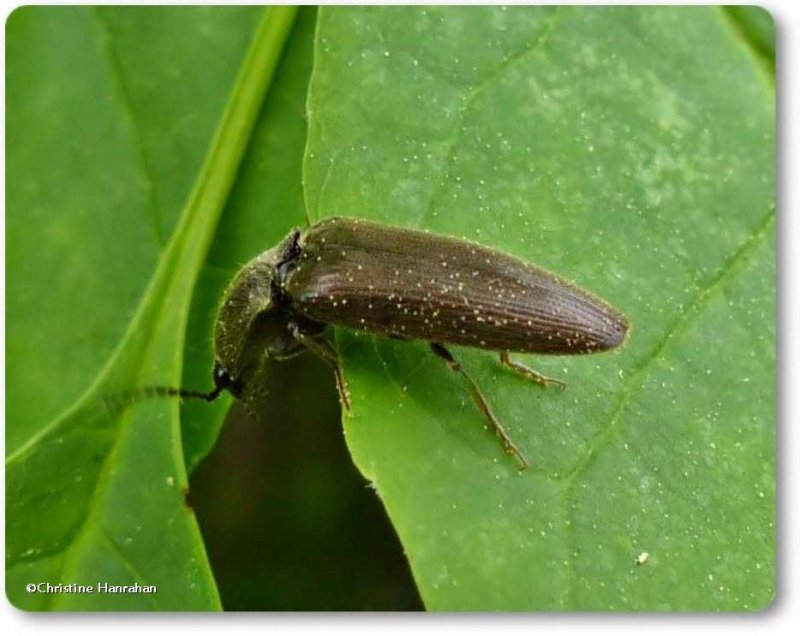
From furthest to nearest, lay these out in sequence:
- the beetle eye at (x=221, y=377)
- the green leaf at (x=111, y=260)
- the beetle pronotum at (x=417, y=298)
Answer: the beetle eye at (x=221, y=377)
the green leaf at (x=111, y=260)
the beetle pronotum at (x=417, y=298)

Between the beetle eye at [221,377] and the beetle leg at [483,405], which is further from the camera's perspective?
the beetle eye at [221,377]

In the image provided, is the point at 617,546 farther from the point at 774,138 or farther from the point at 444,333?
the point at 774,138

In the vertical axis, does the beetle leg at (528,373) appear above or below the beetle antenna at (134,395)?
above

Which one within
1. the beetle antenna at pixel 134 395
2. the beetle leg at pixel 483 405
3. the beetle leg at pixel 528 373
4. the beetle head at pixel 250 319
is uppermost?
the beetle leg at pixel 528 373

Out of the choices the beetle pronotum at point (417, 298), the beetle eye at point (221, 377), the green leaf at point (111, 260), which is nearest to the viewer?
the beetle pronotum at point (417, 298)

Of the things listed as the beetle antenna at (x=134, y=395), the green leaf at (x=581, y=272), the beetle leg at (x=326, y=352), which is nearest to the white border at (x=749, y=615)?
the green leaf at (x=581, y=272)

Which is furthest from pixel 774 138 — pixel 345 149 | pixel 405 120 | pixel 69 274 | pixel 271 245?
pixel 69 274

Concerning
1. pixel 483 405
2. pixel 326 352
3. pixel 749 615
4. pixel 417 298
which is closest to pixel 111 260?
pixel 326 352

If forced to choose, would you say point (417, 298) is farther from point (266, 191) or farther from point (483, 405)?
point (266, 191)

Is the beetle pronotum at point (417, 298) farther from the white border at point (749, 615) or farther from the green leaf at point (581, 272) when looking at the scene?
the white border at point (749, 615)
